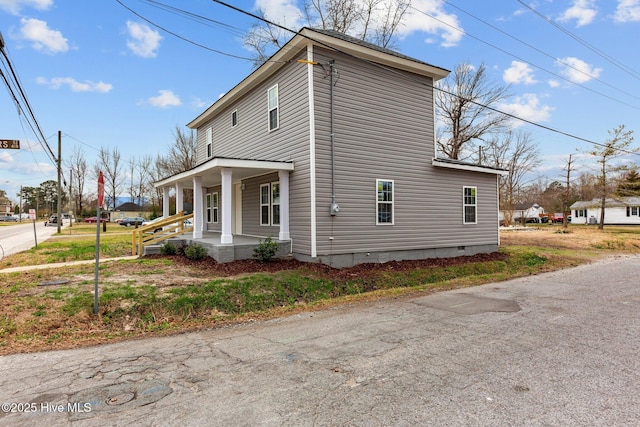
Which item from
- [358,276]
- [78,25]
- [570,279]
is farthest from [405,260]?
[78,25]

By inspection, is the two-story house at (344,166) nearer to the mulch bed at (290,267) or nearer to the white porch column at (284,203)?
the white porch column at (284,203)

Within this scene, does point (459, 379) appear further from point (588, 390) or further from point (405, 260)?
point (405, 260)

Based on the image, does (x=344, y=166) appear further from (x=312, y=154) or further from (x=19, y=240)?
(x=19, y=240)

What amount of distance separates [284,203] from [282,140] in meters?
2.20

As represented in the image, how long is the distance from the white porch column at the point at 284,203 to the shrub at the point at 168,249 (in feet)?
13.8

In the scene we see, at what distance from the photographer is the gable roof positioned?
10305 millimetres

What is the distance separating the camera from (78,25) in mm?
9750

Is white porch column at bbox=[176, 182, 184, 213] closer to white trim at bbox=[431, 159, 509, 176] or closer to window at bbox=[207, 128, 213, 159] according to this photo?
window at bbox=[207, 128, 213, 159]

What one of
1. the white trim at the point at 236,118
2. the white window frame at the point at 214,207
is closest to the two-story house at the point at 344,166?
the white trim at the point at 236,118

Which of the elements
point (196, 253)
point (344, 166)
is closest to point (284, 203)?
point (344, 166)

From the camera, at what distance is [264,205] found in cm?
1282

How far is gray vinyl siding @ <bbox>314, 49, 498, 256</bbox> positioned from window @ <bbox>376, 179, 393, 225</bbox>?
18cm

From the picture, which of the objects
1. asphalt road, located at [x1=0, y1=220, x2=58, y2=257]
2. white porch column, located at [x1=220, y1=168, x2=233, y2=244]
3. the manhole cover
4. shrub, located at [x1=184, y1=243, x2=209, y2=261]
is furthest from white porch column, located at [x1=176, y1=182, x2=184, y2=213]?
the manhole cover

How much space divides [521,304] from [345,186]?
18.3ft
